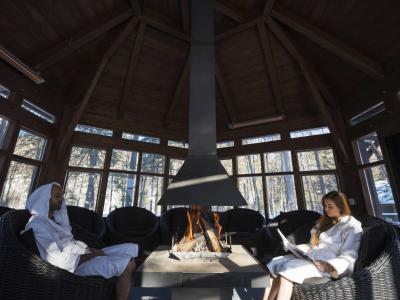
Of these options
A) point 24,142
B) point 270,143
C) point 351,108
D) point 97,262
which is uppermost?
point 351,108

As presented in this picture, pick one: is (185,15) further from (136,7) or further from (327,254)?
(327,254)

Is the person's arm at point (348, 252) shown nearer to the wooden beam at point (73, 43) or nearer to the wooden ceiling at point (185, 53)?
the wooden ceiling at point (185, 53)

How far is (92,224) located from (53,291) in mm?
2813

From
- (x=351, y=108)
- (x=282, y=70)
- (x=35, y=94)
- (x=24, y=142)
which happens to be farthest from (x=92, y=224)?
(x=351, y=108)

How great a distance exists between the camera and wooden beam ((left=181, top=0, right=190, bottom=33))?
4.44m

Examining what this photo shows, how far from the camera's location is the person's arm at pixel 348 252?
178 centimetres

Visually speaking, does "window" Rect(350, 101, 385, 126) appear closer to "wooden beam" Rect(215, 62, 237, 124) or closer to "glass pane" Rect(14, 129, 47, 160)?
"wooden beam" Rect(215, 62, 237, 124)

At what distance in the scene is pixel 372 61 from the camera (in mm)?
4395

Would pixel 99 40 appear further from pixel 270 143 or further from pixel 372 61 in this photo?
pixel 372 61

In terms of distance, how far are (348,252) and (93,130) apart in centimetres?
598

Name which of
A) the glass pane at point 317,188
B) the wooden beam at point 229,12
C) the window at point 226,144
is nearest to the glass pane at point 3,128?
the wooden beam at point 229,12

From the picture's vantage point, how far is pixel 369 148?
15.9ft

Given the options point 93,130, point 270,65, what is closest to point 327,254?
point 270,65

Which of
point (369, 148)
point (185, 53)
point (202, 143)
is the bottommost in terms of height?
point (202, 143)
